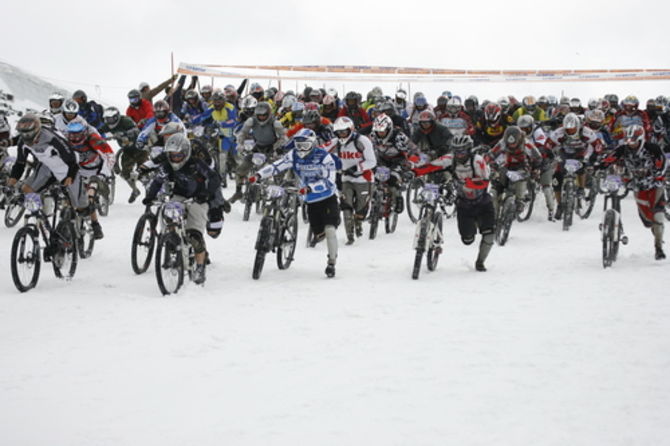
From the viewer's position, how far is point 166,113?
14805mm

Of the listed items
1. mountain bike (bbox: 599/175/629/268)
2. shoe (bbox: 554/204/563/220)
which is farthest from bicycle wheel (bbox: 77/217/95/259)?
shoe (bbox: 554/204/563/220)

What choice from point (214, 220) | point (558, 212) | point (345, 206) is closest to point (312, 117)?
point (345, 206)

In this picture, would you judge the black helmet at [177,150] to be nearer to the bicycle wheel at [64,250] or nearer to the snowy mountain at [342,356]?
the snowy mountain at [342,356]

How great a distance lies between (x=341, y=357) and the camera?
22.3 ft

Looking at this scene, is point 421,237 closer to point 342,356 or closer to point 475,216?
point 475,216

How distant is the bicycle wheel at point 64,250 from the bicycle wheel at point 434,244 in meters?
5.10

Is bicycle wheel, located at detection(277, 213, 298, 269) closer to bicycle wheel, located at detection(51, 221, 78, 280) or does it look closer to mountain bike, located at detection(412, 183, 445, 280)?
mountain bike, located at detection(412, 183, 445, 280)

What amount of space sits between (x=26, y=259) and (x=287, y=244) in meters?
3.71

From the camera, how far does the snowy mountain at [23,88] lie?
102 feet

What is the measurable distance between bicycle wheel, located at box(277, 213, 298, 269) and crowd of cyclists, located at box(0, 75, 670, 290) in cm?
33

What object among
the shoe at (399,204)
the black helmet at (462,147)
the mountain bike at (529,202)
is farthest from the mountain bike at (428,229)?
the mountain bike at (529,202)

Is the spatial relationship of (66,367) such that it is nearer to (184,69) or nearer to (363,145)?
(363,145)

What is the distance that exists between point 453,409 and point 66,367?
345 cm

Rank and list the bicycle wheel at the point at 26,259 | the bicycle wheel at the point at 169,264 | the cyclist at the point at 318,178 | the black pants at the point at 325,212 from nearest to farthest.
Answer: the bicycle wheel at the point at 169,264
the bicycle wheel at the point at 26,259
the cyclist at the point at 318,178
the black pants at the point at 325,212
